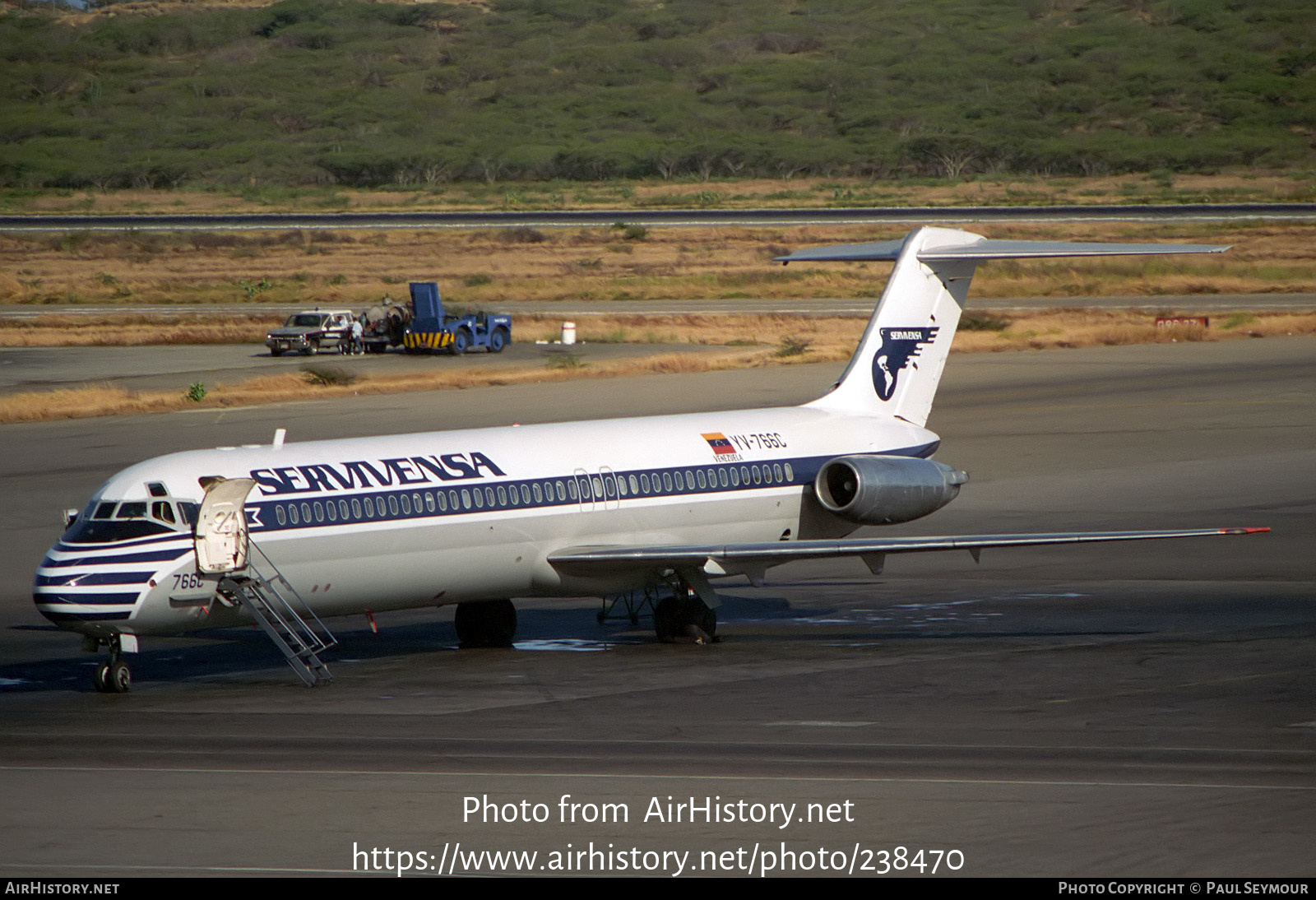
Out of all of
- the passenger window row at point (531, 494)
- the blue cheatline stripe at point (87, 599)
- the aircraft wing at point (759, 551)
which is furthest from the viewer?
the aircraft wing at point (759, 551)

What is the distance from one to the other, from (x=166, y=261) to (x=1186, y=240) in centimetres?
6461

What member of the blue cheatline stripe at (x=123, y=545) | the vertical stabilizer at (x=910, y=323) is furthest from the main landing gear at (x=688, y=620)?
the blue cheatline stripe at (x=123, y=545)

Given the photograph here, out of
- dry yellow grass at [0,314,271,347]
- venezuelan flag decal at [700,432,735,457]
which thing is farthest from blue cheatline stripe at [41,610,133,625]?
dry yellow grass at [0,314,271,347]

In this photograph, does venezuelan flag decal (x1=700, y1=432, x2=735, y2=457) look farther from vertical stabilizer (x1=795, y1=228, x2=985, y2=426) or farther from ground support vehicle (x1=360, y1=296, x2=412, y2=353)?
ground support vehicle (x1=360, y1=296, x2=412, y2=353)

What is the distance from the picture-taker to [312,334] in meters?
68.3

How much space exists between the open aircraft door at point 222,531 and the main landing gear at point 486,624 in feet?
15.0

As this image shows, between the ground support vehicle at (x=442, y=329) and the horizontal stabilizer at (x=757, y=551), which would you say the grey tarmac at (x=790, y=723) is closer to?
the horizontal stabilizer at (x=757, y=551)

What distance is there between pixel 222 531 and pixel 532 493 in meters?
4.43

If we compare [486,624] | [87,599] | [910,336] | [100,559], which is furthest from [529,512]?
[910,336]

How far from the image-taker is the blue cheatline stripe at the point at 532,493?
72.1 ft

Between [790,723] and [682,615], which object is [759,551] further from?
[790,723]

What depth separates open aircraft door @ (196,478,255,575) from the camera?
21250 millimetres

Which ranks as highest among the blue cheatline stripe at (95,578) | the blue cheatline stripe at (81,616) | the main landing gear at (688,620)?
the blue cheatline stripe at (95,578)

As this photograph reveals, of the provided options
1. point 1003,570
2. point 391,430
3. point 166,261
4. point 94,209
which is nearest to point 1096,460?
point 1003,570
